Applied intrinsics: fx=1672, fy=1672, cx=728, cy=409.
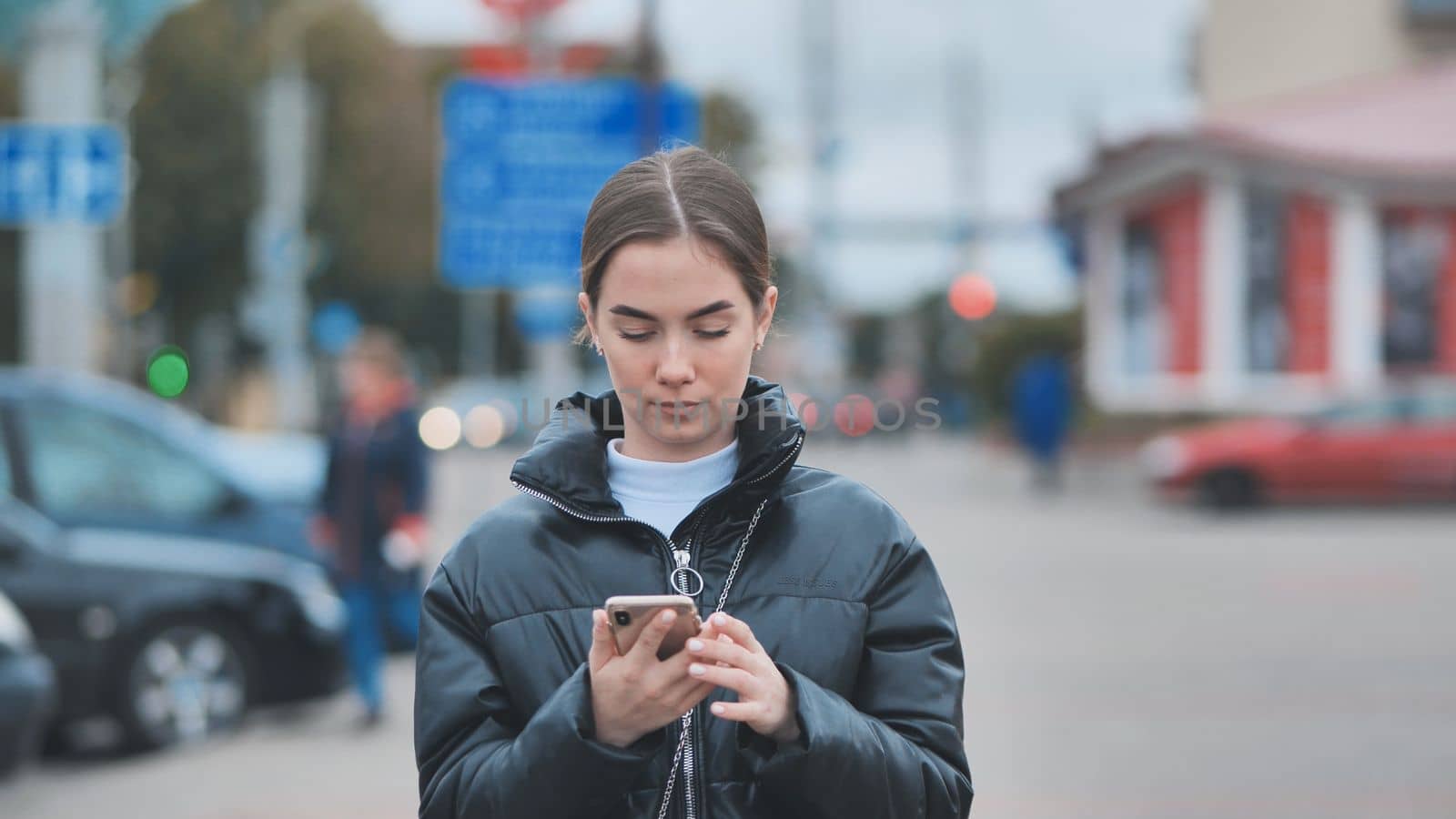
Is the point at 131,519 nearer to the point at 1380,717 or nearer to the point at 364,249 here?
the point at 1380,717

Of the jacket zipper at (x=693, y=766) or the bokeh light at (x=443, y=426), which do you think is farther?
the bokeh light at (x=443, y=426)

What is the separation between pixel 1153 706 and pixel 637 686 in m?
7.12

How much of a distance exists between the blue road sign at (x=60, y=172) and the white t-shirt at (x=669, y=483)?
→ 8.52 m

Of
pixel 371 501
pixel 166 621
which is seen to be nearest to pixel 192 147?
pixel 371 501

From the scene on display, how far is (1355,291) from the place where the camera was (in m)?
24.0

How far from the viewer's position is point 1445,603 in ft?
39.1

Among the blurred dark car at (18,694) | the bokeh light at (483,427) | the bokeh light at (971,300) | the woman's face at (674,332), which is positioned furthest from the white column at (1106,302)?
the woman's face at (674,332)

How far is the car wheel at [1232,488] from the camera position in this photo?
19562mm

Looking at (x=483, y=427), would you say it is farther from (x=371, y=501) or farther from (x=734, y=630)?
(x=734, y=630)

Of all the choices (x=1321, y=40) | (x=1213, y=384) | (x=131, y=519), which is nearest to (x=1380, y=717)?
(x=131, y=519)

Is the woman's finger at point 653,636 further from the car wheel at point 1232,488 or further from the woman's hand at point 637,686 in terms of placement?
the car wheel at point 1232,488

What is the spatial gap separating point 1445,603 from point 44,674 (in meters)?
9.61

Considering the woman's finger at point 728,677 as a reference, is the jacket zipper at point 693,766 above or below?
below

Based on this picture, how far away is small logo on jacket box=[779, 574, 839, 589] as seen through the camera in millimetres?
1854
